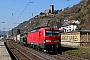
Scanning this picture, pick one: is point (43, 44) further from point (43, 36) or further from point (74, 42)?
point (74, 42)

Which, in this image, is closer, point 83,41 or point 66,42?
point 83,41

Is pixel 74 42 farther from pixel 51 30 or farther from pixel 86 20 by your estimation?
pixel 86 20

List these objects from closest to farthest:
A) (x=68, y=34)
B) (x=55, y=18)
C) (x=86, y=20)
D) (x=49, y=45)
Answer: (x=49, y=45) → (x=68, y=34) → (x=86, y=20) → (x=55, y=18)

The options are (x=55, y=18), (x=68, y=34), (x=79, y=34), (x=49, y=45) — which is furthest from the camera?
(x=55, y=18)

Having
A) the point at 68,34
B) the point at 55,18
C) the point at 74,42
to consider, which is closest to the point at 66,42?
the point at 68,34

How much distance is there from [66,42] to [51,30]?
85.1 feet

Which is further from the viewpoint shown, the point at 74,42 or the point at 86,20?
the point at 86,20

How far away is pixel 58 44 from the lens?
31500 mm

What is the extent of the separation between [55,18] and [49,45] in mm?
95584

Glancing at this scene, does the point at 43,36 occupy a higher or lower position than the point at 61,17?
lower

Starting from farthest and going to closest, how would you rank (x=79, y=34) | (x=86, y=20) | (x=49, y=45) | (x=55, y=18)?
(x=55, y=18), (x=86, y=20), (x=79, y=34), (x=49, y=45)

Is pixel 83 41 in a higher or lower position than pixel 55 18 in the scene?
lower

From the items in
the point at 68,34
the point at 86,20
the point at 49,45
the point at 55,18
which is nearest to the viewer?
the point at 49,45

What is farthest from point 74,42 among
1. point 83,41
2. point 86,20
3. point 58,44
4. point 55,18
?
point 55,18
